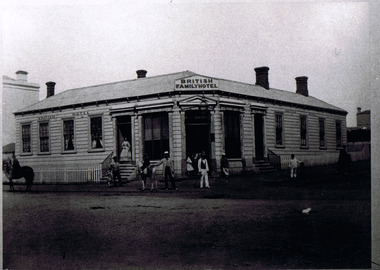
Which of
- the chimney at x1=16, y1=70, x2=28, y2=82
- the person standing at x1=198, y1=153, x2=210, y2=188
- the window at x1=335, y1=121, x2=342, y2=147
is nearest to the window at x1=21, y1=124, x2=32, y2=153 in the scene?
the chimney at x1=16, y1=70, x2=28, y2=82

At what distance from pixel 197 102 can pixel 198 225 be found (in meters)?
2.20

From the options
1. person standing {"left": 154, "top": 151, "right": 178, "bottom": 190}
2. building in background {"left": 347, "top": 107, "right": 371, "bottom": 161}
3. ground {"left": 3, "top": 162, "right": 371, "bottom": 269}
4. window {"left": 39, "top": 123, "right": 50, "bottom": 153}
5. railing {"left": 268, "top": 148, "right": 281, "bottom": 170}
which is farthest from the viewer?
window {"left": 39, "top": 123, "right": 50, "bottom": 153}

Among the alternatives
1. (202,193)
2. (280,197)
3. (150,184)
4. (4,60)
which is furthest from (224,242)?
(4,60)

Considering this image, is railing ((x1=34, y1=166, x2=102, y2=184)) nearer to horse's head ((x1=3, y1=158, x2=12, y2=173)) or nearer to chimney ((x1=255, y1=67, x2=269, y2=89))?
horse's head ((x1=3, y1=158, x2=12, y2=173))

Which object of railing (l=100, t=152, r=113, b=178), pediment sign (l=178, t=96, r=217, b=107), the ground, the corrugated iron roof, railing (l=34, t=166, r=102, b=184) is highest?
the corrugated iron roof

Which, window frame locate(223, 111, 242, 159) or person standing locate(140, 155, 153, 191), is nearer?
window frame locate(223, 111, 242, 159)

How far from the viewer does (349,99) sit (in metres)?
6.75

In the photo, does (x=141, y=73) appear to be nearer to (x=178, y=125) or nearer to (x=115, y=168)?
(x=178, y=125)

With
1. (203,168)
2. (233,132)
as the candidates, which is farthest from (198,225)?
(233,132)

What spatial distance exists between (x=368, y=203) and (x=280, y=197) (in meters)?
1.53

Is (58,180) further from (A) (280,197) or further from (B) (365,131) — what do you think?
(B) (365,131)

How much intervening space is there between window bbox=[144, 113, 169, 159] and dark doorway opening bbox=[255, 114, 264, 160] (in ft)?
5.77

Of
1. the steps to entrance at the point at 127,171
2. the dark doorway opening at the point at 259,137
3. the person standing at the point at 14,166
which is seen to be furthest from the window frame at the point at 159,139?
the person standing at the point at 14,166

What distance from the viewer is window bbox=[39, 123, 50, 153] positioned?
23.7 feet
